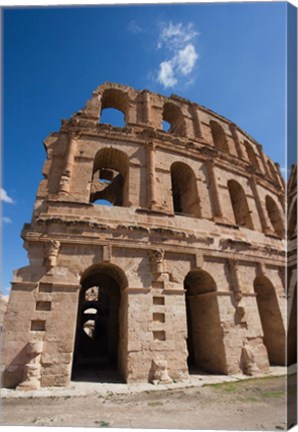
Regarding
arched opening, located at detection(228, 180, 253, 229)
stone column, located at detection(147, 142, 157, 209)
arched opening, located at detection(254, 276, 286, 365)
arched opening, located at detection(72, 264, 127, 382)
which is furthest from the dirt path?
arched opening, located at detection(228, 180, 253, 229)

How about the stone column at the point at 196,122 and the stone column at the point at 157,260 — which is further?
the stone column at the point at 196,122

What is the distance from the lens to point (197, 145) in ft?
42.2

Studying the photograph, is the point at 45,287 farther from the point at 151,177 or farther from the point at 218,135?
the point at 218,135

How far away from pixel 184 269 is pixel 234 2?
7.50 meters

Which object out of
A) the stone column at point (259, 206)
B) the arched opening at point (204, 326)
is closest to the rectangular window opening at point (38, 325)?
the arched opening at point (204, 326)

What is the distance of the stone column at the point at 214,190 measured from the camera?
11.2m

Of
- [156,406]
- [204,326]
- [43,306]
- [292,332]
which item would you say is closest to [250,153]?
[204,326]

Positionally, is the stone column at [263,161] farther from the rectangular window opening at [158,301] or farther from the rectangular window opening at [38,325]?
the rectangular window opening at [38,325]

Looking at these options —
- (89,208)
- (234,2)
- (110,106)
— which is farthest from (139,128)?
(234,2)

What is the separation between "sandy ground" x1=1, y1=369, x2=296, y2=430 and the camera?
4.36 metres

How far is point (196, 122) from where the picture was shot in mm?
14234

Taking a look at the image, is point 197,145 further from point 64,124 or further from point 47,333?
point 47,333

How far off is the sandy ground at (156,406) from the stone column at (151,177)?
6.10 metres

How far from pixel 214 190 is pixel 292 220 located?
6854 millimetres
